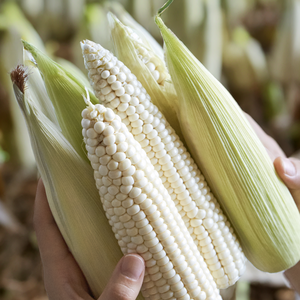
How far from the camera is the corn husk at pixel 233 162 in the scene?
0.44m

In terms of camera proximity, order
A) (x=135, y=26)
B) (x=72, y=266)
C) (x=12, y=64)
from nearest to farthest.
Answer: (x=72, y=266) < (x=135, y=26) < (x=12, y=64)

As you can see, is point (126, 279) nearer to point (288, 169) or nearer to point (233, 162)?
point (233, 162)

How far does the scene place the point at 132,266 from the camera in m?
0.39

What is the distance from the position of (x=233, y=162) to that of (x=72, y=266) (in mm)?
315

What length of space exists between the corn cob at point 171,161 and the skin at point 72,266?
110mm

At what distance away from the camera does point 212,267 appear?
0.46 metres

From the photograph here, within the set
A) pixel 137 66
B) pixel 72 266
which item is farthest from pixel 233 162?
pixel 72 266

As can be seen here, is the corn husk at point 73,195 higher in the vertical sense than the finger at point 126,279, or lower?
higher

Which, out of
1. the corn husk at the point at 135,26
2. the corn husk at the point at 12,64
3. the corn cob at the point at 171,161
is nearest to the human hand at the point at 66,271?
the corn cob at the point at 171,161

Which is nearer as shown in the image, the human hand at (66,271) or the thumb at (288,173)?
the human hand at (66,271)

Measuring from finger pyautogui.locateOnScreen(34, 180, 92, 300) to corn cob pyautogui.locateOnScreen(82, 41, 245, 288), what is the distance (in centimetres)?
20

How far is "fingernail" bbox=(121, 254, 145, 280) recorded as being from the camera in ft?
1.27

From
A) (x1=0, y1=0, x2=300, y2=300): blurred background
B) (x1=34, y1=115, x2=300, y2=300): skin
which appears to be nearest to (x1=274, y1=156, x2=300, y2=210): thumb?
(x1=34, y1=115, x2=300, y2=300): skin

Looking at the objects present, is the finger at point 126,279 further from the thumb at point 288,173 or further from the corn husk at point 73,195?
the thumb at point 288,173
